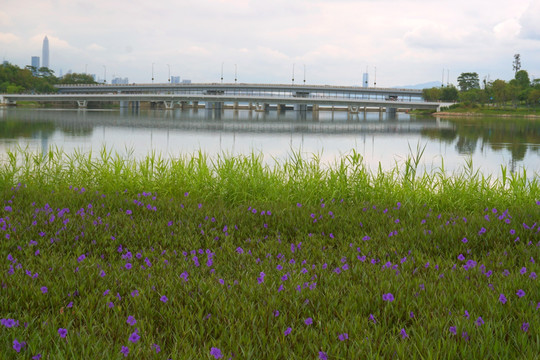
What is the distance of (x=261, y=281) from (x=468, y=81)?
138m

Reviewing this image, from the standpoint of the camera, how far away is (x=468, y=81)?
12988 cm

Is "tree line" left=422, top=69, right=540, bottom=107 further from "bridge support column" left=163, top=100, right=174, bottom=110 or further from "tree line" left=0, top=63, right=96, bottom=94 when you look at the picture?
"tree line" left=0, top=63, right=96, bottom=94

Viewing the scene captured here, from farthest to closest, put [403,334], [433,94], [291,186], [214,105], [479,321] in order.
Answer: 1. [214,105]
2. [433,94]
3. [291,186]
4. [479,321]
5. [403,334]

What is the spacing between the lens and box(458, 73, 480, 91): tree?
12988 cm

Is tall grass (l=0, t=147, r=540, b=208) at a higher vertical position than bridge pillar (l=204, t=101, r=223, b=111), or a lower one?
lower

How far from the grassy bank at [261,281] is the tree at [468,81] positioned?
439ft

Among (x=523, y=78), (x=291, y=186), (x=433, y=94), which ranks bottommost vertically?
(x=291, y=186)

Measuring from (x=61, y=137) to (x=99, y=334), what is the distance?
30684 millimetres

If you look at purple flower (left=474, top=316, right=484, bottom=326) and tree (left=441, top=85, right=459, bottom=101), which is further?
tree (left=441, top=85, right=459, bottom=101)

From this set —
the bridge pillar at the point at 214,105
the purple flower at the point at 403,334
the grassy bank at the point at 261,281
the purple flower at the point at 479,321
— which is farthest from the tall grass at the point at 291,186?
the bridge pillar at the point at 214,105

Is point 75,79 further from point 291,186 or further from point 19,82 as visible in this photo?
point 291,186

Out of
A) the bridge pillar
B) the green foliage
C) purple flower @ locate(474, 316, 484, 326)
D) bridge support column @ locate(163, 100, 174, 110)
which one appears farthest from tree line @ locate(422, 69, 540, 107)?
purple flower @ locate(474, 316, 484, 326)

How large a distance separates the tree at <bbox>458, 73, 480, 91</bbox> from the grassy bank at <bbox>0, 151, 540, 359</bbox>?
439 ft

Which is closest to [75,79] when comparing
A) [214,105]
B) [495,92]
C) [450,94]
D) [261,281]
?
[214,105]
